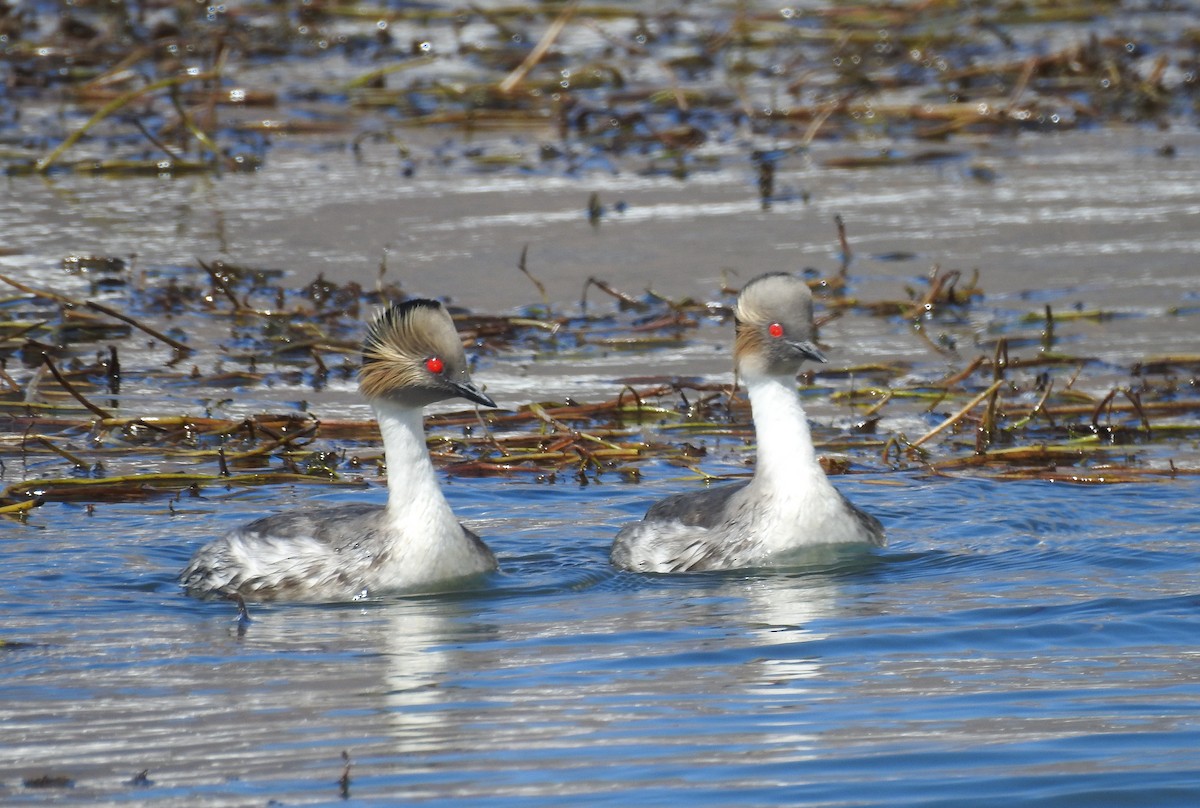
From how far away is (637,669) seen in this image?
6.69 metres

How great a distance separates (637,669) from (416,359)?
184 cm

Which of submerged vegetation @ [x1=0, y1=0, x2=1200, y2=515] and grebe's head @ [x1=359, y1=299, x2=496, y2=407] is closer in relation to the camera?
grebe's head @ [x1=359, y1=299, x2=496, y2=407]

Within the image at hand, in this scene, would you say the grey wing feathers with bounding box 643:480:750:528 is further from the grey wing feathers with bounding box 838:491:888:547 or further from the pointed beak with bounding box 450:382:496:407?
the pointed beak with bounding box 450:382:496:407

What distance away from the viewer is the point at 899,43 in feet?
67.2

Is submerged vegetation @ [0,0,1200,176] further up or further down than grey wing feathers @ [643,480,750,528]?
further up

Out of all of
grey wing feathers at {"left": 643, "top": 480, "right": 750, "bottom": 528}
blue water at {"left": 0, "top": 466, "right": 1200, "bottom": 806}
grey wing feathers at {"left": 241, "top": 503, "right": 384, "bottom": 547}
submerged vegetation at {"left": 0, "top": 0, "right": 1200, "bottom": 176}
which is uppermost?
submerged vegetation at {"left": 0, "top": 0, "right": 1200, "bottom": 176}

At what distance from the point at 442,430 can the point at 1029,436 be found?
9.98ft

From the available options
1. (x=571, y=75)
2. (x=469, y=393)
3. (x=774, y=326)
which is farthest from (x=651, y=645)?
(x=571, y=75)

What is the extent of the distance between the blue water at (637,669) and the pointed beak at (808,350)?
875 millimetres

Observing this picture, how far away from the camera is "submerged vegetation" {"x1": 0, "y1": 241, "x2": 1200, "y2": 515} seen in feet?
31.9

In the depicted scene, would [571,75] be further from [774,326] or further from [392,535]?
[392,535]

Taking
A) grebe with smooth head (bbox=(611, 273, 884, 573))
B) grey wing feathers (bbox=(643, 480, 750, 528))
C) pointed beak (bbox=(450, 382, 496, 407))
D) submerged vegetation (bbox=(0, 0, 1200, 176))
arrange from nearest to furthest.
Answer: pointed beak (bbox=(450, 382, 496, 407))
grebe with smooth head (bbox=(611, 273, 884, 573))
grey wing feathers (bbox=(643, 480, 750, 528))
submerged vegetation (bbox=(0, 0, 1200, 176))

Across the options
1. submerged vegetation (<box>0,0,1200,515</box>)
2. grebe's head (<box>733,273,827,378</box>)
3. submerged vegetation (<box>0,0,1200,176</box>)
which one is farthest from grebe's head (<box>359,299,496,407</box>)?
submerged vegetation (<box>0,0,1200,176</box>)

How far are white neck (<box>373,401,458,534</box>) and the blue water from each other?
35 centimetres
